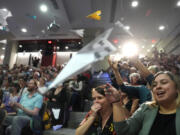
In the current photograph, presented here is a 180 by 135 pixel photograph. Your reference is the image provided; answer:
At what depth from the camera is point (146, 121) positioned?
3.40ft

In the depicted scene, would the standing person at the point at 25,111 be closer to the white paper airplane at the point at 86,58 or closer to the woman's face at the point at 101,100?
the woman's face at the point at 101,100

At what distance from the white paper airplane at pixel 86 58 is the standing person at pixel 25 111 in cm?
210

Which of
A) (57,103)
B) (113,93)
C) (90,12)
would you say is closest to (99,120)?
(113,93)

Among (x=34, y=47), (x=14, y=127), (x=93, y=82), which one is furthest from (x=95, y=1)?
(x=34, y=47)

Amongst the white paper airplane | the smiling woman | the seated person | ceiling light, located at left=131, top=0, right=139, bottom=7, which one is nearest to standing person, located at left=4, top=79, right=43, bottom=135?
the seated person

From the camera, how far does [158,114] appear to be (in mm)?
1046

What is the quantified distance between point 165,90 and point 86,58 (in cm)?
76

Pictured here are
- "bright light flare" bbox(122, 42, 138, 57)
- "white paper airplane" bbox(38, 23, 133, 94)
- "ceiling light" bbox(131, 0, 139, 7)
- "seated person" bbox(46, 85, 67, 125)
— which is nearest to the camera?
"white paper airplane" bbox(38, 23, 133, 94)

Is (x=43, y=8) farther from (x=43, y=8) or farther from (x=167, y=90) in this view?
(x=167, y=90)

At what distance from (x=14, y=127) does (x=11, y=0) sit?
4.87 meters

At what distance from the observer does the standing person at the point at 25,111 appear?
7.56ft

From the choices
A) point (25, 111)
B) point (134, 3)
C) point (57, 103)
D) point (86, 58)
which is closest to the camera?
point (86, 58)

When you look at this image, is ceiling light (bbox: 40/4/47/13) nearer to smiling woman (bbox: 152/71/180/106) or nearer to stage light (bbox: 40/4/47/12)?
stage light (bbox: 40/4/47/12)

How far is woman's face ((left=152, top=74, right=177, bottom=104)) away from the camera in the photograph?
103 cm
